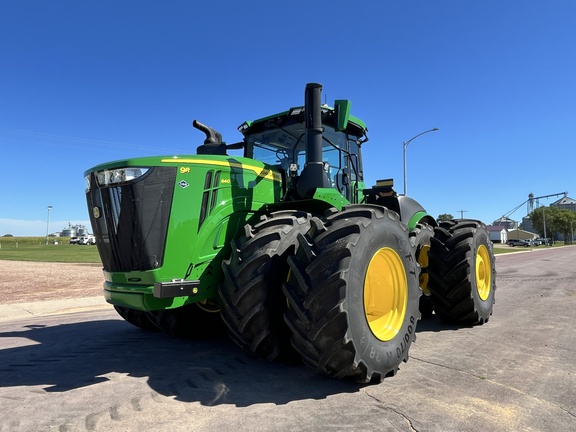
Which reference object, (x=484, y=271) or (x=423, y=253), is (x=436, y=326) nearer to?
(x=423, y=253)

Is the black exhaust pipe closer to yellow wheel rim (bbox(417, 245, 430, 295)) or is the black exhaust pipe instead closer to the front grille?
the front grille

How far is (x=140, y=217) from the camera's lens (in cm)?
366

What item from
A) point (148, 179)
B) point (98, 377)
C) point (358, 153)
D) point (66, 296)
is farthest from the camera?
point (66, 296)

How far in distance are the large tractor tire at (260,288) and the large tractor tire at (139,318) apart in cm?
219

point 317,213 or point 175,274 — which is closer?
point 175,274

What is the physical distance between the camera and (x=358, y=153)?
5.96 m

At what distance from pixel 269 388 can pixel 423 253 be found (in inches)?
139

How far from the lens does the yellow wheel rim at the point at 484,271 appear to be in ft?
21.2

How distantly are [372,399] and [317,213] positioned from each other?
2.09 metres

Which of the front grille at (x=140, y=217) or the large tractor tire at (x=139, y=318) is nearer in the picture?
the front grille at (x=140, y=217)

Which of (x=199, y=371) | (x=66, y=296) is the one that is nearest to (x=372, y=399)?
(x=199, y=371)

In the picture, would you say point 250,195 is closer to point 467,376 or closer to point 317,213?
point 317,213

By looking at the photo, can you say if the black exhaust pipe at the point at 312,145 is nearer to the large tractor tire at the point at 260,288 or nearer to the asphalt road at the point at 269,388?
the large tractor tire at the point at 260,288

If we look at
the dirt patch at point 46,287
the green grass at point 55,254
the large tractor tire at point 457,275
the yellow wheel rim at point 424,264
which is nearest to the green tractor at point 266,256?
the large tractor tire at point 457,275
